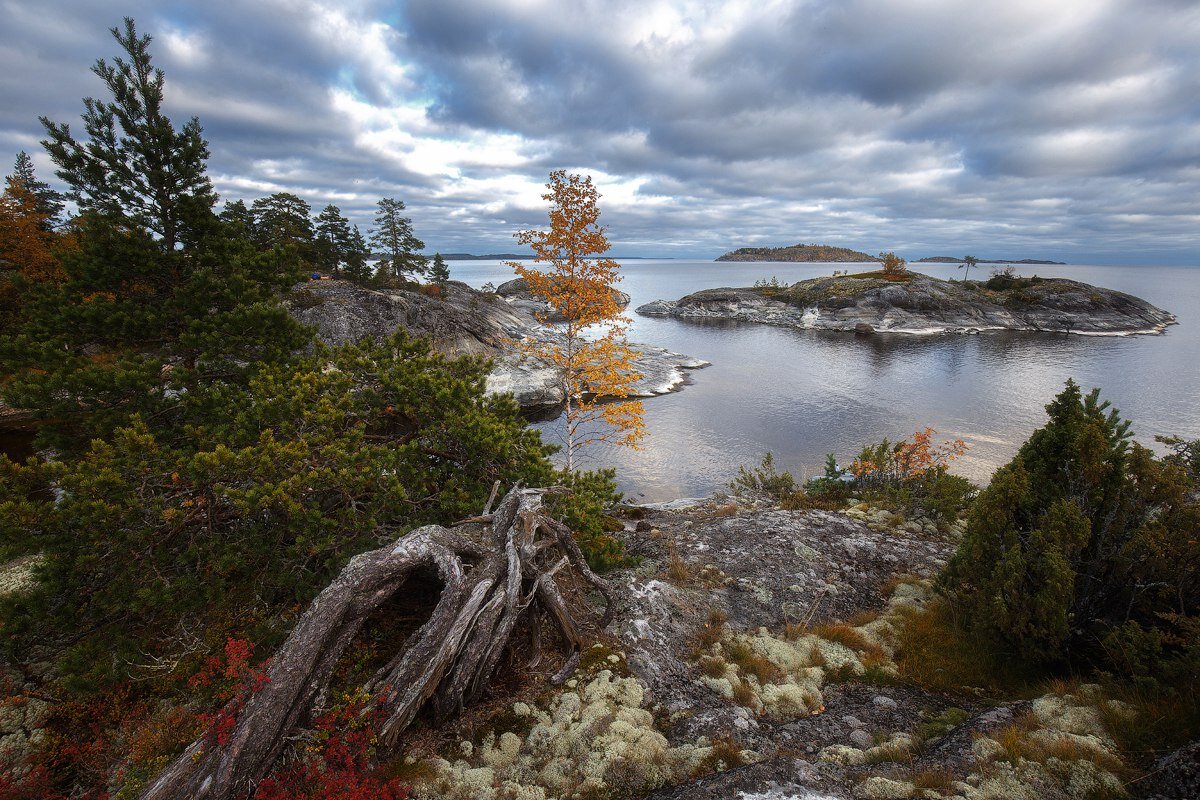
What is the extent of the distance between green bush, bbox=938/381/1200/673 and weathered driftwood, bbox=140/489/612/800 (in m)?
6.28

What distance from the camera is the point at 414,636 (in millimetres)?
6328

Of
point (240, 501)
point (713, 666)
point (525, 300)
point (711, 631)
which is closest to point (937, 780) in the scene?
point (713, 666)

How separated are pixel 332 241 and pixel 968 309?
305ft

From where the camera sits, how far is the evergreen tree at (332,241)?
54.1 meters

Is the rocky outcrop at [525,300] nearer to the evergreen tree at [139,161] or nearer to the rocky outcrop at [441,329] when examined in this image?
the rocky outcrop at [441,329]

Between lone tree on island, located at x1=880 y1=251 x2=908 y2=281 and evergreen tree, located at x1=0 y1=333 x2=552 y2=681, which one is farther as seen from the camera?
lone tree on island, located at x1=880 y1=251 x2=908 y2=281

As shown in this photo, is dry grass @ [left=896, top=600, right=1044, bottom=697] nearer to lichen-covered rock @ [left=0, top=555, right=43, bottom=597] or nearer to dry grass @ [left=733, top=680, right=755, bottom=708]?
dry grass @ [left=733, top=680, right=755, bottom=708]

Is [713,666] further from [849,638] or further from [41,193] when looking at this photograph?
[41,193]

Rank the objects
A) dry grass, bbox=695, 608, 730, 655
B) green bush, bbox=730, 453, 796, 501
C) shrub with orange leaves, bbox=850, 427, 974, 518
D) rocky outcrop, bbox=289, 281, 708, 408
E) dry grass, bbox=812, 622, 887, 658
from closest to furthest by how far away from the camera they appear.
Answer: dry grass, bbox=812, 622, 887, 658
dry grass, bbox=695, 608, 730, 655
shrub with orange leaves, bbox=850, 427, 974, 518
green bush, bbox=730, 453, 796, 501
rocky outcrop, bbox=289, 281, 708, 408

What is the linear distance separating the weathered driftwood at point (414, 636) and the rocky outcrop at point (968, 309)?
80.1m

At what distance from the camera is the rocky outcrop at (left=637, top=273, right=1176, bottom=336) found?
242ft

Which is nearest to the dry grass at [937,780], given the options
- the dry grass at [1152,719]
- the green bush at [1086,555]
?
the dry grass at [1152,719]

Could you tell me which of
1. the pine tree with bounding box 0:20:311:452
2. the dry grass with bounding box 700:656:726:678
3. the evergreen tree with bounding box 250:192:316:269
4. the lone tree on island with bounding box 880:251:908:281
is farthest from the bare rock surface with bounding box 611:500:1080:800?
the lone tree on island with bounding box 880:251:908:281

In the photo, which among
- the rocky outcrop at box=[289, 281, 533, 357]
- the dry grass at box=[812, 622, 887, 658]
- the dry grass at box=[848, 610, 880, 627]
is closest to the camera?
the dry grass at box=[812, 622, 887, 658]
